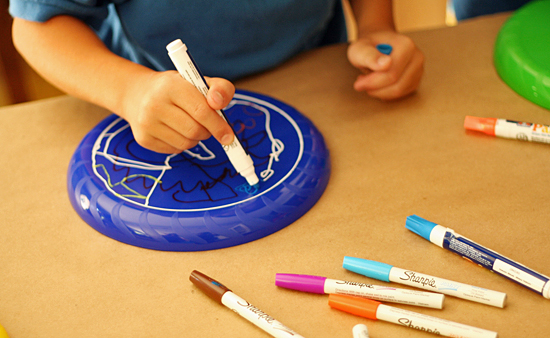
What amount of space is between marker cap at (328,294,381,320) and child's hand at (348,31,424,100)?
1.22 feet

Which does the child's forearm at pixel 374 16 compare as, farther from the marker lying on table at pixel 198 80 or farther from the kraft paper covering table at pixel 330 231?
the marker lying on table at pixel 198 80

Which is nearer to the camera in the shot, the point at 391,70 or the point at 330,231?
the point at 330,231

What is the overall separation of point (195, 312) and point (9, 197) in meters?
0.32

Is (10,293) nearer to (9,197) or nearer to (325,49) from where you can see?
(9,197)

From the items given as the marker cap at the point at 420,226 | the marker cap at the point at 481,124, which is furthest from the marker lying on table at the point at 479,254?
the marker cap at the point at 481,124

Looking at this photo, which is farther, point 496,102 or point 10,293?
point 496,102

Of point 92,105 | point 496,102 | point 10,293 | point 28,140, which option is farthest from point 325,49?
point 10,293

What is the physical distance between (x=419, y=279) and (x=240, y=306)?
0.17m

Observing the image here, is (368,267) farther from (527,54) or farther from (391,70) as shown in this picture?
(527,54)

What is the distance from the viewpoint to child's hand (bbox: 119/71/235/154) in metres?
0.50

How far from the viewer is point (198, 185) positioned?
537 millimetres

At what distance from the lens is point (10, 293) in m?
0.46

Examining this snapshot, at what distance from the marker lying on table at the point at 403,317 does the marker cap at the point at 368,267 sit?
1.3 inches

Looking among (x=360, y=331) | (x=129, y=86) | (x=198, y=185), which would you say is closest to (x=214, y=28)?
(x=129, y=86)
